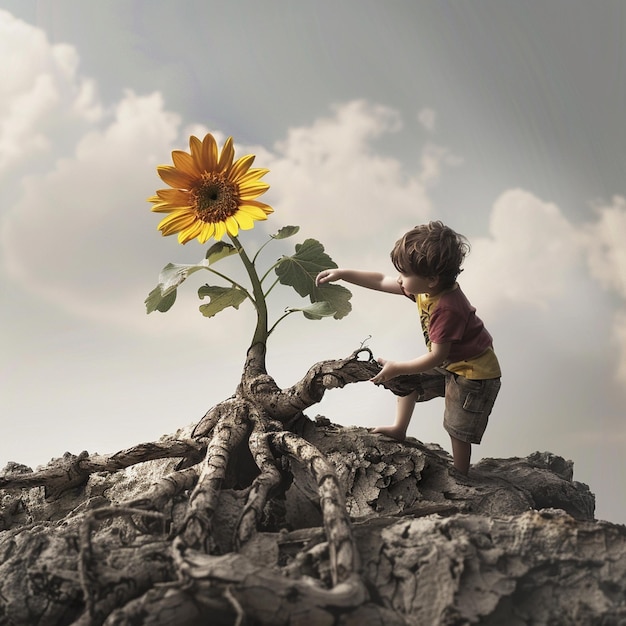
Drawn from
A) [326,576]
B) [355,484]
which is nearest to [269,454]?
[355,484]

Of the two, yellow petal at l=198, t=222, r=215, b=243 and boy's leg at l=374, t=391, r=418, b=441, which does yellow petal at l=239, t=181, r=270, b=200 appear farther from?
boy's leg at l=374, t=391, r=418, b=441

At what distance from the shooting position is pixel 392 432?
2424 mm

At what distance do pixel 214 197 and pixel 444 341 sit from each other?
0.91m

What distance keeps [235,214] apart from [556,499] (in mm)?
1439

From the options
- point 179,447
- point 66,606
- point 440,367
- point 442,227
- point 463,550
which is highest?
point 442,227

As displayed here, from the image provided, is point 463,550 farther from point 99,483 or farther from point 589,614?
point 99,483

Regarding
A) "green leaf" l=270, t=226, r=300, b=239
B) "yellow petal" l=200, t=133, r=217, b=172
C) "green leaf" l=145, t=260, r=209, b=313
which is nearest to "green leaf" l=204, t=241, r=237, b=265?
"green leaf" l=145, t=260, r=209, b=313

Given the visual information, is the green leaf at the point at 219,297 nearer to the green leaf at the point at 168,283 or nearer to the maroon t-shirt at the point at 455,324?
the green leaf at the point at 168,283

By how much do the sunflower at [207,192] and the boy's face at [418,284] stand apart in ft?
1.67

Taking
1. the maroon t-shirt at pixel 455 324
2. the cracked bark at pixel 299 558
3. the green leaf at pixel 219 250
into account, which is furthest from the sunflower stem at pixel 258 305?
the maroon t-shirt at pixel 455 324

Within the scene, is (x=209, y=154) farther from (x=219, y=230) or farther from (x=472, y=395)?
(x=472, y=395)

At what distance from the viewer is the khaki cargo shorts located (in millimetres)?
2252

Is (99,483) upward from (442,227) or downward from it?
downward

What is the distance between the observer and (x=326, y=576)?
4.85ft
